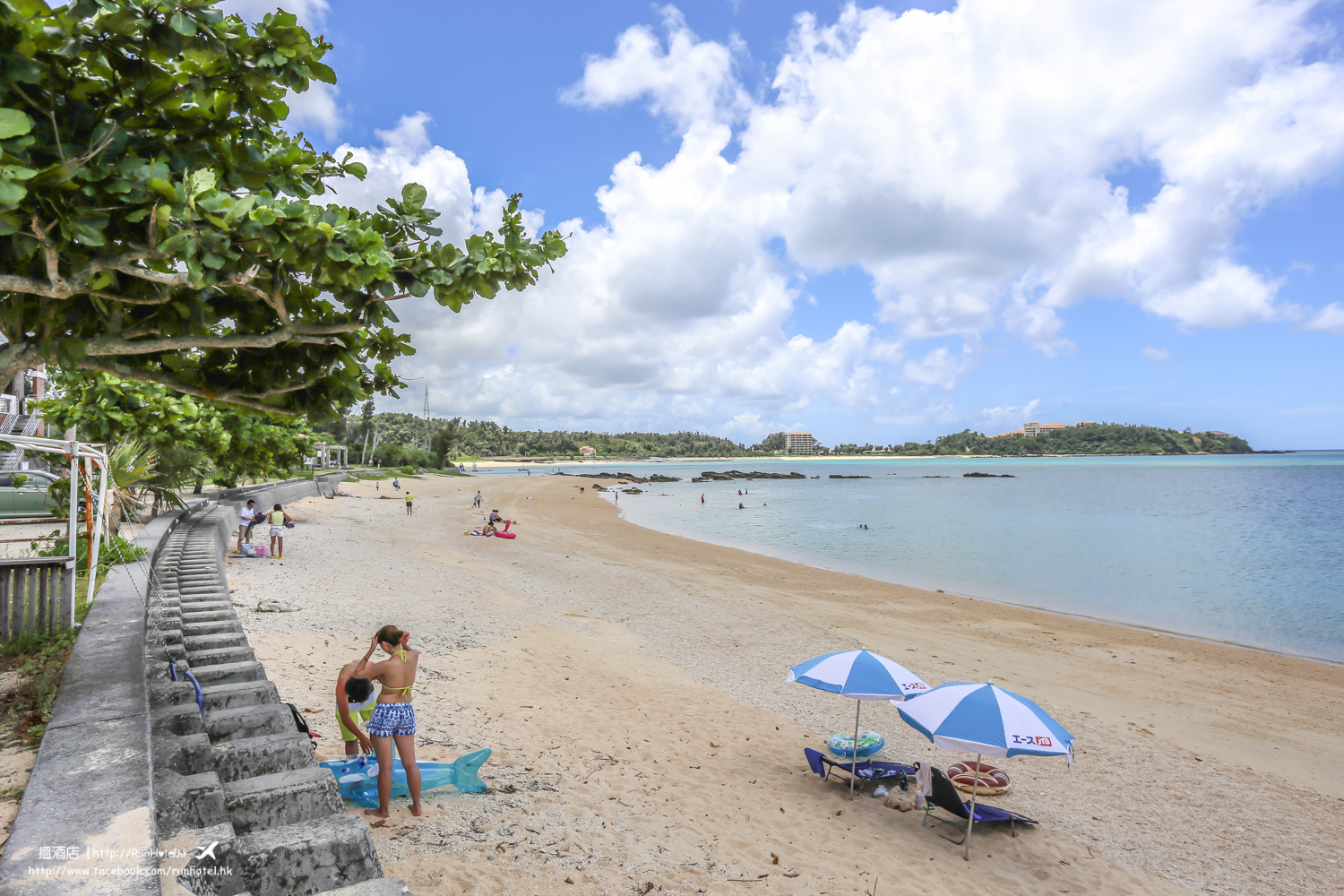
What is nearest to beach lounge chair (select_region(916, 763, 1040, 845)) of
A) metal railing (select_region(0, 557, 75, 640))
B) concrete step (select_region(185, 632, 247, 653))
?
concrete step (select_region(185, 632, 247, 653))

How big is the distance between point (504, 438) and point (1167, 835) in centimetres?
20019

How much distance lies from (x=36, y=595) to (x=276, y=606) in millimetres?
5931

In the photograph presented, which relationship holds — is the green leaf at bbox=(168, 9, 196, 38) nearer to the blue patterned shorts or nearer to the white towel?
the blue patterned shorts

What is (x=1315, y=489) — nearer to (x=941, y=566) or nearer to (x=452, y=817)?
(x=941, y=566)

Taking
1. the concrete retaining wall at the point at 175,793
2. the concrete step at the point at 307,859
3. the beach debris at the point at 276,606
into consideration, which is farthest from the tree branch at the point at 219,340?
the beach debris at the point at 276,606

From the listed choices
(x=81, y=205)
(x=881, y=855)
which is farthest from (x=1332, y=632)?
(x=81, y=205)

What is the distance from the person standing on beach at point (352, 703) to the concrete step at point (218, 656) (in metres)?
1.38

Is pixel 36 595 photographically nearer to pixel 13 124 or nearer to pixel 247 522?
pixel 13 124

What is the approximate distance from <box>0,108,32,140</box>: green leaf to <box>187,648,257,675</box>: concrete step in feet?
16.5

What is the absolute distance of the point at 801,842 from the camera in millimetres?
6301

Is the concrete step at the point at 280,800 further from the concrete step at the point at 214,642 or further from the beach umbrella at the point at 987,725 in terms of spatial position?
the beach umbrella at the point at 987,725

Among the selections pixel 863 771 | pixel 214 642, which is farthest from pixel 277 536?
pixel 863 771

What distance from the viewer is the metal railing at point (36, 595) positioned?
650cm

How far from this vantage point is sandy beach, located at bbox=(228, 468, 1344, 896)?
581cm
